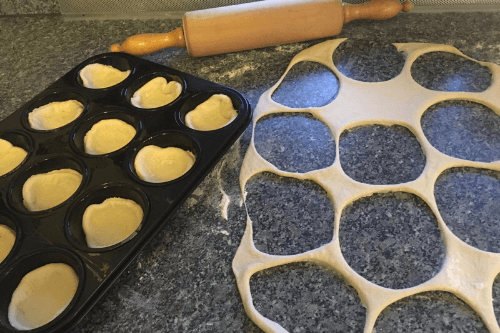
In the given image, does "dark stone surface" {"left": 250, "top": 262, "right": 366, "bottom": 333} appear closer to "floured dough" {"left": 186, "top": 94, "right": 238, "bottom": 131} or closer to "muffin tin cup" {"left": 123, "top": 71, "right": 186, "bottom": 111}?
"floured dough" {"left": 186, "top": 94, "right": 238, "bottom": 131}

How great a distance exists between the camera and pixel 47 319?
0.62 m

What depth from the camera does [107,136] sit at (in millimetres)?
880

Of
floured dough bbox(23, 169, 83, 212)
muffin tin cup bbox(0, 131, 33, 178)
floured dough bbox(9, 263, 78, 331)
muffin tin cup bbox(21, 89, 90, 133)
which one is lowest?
floured dough bbox(9, 263, 78, 331)

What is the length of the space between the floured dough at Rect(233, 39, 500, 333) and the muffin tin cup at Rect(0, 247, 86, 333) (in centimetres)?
26

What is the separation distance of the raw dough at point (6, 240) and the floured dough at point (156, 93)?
38 cm

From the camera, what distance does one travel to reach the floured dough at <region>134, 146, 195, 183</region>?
79 cm

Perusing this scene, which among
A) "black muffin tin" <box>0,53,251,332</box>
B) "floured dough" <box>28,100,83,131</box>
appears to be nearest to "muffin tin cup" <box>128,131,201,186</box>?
"black muffin tin" <box>0,53,251,332</box>

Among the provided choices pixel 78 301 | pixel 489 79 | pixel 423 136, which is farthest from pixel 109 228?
pixel 489 79

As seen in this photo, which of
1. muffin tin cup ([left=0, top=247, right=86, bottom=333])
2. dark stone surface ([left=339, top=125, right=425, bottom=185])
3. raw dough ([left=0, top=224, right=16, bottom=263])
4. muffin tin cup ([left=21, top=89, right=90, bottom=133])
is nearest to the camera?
muffin tin cup ([left=0, top=247, right=86, bottom=333])

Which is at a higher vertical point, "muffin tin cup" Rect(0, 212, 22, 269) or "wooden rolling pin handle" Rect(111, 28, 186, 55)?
"wooden rolling pin handle" Rect(111, 28, 186, 55)

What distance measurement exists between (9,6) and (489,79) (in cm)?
150

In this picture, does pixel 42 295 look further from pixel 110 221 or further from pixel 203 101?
pixel 203 101

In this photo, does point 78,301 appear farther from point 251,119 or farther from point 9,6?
point 9,6

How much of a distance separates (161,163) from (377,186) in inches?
17.5
